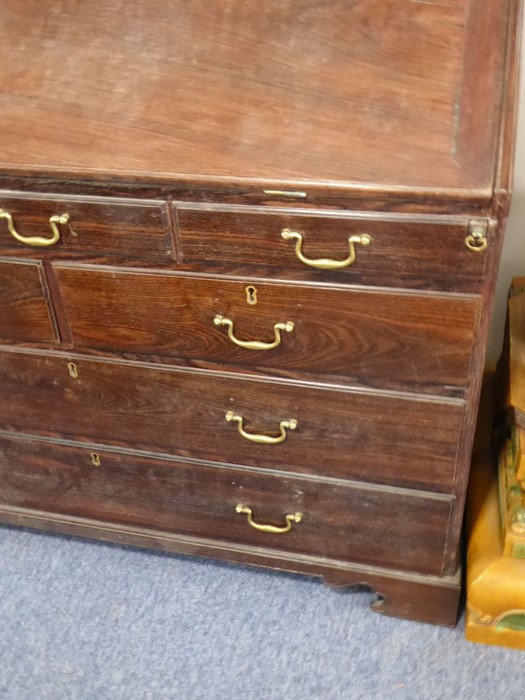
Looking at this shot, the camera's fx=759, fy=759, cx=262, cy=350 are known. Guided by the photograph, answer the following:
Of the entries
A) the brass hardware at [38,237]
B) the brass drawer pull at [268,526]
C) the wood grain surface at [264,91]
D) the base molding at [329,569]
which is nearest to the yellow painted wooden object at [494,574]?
the base molding at [329,569]

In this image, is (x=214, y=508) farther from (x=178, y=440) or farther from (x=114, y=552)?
(x=114, y=552)

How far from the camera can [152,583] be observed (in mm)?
1582

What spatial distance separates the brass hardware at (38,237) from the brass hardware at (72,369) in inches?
9.1

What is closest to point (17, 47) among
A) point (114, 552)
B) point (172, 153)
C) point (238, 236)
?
point (172, 153)

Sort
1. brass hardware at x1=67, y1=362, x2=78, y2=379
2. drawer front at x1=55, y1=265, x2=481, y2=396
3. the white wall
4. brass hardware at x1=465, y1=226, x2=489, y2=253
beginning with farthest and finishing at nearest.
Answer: the white wall → brass hardware at x1=67, y1=362, x2=78, y2=379 → drawer front at x1=55, y1=265, x2=481, y2=396 → brass hardware at x1=465, y1=226, x2=489, y2=253

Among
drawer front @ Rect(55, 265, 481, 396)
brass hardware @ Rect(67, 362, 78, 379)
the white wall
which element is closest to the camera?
drawer front @ Rect(55, 265, 481, 396)

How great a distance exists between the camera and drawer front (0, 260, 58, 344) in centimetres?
126

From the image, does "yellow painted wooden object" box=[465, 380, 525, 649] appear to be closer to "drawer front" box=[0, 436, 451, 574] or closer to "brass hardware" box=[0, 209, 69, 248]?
"drawer front" box=[0, 436, 451, 574]

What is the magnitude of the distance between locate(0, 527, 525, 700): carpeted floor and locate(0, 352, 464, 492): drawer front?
0.34 meters

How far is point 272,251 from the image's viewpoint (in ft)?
3.66

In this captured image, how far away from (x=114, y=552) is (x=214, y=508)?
1.07 feet

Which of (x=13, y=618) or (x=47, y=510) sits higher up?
(x=47, y=510)

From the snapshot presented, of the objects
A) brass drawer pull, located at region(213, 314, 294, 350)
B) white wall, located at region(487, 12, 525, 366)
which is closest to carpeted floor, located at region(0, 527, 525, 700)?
brass drawer pull, located at region(213, 314, 294, 350)

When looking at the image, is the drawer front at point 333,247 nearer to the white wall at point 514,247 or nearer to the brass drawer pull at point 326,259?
the brass drawer pull at point 326,259
